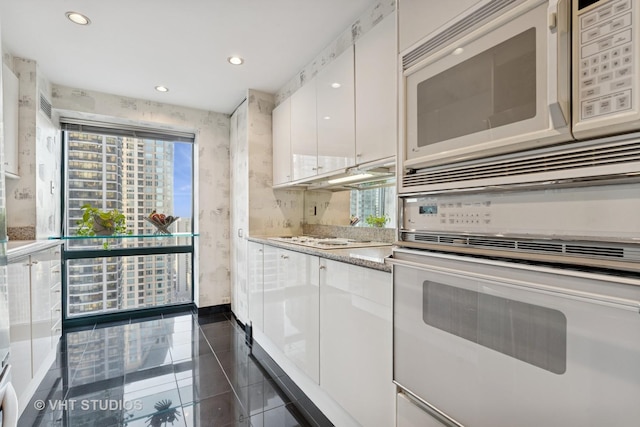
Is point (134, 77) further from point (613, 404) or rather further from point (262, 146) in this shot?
point (613, 404)

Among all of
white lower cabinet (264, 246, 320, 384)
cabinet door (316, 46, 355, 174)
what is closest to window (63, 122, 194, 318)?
white lower cabinet (264, 246, 320, 384)

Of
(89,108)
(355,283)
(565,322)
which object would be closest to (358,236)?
(355,283)

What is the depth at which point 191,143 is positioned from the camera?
3.91 meters

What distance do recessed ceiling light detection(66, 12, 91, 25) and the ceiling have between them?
0.04 m

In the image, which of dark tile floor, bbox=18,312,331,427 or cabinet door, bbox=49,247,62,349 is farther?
cabinet door, bbox=49,247,62,349

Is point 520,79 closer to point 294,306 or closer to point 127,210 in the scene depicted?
point 294,306

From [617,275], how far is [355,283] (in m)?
0.98

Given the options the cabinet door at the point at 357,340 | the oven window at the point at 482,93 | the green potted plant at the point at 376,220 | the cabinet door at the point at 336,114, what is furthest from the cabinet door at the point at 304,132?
the oven window at the point at 482,93

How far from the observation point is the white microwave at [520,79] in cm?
60

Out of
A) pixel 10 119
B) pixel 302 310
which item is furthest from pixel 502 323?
pixel 10 119

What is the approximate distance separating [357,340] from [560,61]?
1285 millimetres

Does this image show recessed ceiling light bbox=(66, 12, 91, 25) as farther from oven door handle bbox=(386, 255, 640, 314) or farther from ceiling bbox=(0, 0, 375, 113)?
oven door handle bbox=(386, 255, 640, 314)

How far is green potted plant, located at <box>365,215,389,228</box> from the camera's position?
2.26 meters

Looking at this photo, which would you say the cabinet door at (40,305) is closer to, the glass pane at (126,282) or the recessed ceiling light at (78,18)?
the glass pane at (126,282)
